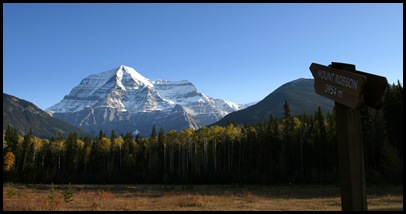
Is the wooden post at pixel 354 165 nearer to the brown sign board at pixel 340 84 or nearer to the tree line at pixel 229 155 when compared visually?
the brown sign board at pixel 340 84

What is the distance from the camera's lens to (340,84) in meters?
4.72

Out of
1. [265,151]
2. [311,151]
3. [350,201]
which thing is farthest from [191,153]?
[350,201]

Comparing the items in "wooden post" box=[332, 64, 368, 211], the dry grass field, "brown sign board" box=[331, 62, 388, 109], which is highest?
"brown sign board" box=[331, 62, 388, 109]

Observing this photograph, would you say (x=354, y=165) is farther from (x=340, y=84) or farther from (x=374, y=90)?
(x=340, y=84)

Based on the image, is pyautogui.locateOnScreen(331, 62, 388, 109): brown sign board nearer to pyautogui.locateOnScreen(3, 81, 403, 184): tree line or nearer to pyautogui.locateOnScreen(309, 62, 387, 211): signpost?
pyautogui.locateOnScreen(309, 62, 387, 211): signpost

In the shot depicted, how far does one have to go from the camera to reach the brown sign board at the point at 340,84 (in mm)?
4363

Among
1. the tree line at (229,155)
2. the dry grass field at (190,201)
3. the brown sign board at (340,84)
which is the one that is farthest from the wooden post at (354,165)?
the tree line at (229,155)

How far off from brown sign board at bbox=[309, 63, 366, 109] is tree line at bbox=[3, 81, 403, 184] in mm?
48614

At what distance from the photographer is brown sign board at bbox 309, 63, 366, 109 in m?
4.36

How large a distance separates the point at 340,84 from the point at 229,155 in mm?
81934

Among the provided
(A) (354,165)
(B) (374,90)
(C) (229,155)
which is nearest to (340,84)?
(B) (374,90)

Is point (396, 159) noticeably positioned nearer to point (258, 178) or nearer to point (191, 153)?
point (258, 178)

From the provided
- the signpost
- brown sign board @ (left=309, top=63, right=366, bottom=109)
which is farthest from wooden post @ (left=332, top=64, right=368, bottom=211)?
brown sign board @ (left=309, top=63, right=366, bottom=109)

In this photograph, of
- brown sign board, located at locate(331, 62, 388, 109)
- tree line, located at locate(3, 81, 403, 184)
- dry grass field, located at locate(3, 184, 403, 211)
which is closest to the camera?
brown sign board, located at locate(331, 62, 388, 109)
